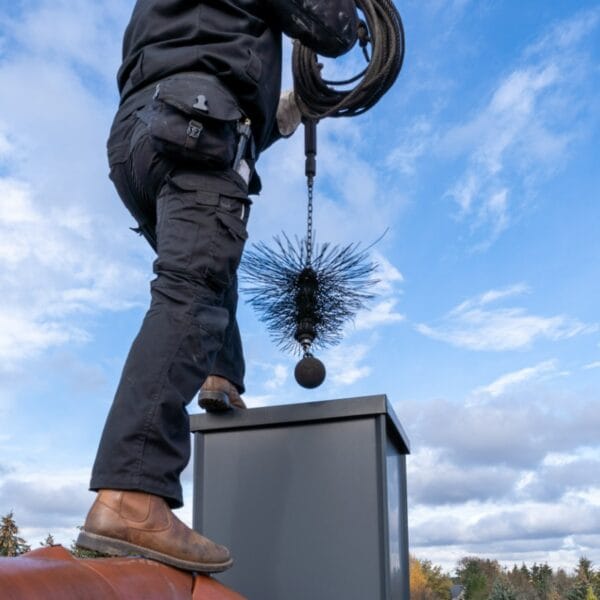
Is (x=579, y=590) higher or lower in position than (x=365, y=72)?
lower

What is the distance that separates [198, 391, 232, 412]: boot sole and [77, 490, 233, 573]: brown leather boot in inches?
31.4

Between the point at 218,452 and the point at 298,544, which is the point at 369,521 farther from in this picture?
the point at 218,452

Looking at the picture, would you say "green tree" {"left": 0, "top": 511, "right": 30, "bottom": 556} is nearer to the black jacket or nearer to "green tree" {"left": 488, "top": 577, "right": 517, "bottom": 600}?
the black jacket

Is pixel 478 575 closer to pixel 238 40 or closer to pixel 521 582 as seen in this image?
pixel 521 582

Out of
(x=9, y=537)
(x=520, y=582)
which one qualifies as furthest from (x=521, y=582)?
(x=9, y=537)

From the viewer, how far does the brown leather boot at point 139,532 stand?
158 centimetres

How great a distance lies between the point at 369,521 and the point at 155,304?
36.2 inches

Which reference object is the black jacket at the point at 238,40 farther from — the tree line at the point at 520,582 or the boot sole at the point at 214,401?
the tree line at the point at 520,582

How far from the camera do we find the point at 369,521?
2.24m

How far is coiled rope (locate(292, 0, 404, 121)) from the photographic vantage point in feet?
8.72

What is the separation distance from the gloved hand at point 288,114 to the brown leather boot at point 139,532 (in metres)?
1.44

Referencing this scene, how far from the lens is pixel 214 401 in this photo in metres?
2.47

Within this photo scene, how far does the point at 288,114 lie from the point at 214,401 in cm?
100

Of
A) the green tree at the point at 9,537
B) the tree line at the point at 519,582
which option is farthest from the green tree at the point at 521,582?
the green tree at the point at 9,537
